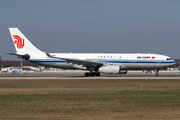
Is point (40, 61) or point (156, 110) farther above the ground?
point (40, 61)

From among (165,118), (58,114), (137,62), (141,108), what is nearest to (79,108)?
(58,114)

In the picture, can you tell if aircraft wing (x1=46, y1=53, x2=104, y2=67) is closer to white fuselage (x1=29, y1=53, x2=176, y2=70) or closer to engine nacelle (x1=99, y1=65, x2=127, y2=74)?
white fuselage (x1=29, y1=53, x2=176, y2=70)

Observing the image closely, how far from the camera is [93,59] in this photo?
52594mm

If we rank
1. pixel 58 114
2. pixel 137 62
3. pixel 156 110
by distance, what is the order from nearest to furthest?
pixel 58 114 → pixel 156 110 → pixel 137 62

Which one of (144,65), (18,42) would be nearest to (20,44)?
(18,42)

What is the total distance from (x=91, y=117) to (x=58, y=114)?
6.08 ft

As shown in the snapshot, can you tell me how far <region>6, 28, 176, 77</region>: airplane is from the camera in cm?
5159

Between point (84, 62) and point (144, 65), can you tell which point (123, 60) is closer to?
point (144, 65)

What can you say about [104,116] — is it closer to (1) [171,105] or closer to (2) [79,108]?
(2) [79,108]

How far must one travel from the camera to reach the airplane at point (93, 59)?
169 feet

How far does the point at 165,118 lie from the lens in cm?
1313

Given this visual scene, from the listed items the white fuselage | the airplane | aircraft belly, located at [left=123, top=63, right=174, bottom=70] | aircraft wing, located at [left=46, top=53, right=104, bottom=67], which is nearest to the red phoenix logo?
the airplane

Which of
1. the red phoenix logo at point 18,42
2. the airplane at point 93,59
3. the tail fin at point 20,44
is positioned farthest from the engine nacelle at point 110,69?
the red phoenix logo at point 18,42

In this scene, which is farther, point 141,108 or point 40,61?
point 40,61
